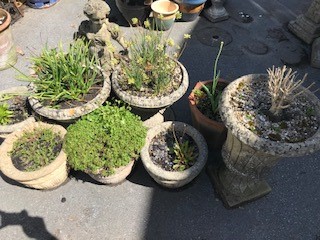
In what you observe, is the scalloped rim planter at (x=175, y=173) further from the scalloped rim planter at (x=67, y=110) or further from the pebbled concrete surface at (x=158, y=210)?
the scalloped rim planter at (x=67, y=110)

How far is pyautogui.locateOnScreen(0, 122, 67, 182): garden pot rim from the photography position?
3.00 meters

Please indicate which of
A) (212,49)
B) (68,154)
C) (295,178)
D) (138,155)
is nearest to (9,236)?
(68,154)

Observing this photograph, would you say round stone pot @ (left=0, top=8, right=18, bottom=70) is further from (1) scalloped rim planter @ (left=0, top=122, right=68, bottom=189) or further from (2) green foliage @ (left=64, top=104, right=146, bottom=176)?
(2) green foliage @ (left=64, top=104, right=146, bottom=176)

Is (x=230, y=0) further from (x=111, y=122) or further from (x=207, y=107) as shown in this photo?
(x=111, y=122)

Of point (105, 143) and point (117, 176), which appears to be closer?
point (105, 143)

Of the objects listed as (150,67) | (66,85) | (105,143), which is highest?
(150,67)

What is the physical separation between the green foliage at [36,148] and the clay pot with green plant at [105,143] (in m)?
0.26

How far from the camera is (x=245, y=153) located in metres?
2.65

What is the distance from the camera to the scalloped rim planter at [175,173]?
302cm

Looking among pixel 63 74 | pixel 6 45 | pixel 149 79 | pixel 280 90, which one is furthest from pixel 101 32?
pixel 6 45

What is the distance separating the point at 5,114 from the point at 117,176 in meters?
1.44

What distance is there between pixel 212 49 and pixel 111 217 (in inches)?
124

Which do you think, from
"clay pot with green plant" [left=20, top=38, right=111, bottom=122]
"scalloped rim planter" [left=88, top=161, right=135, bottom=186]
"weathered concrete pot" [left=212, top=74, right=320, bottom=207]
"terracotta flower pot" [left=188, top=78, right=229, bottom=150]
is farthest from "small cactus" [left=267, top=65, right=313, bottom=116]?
"clay pot with green plant" [left=20, top=38, right=111, bottom=122]

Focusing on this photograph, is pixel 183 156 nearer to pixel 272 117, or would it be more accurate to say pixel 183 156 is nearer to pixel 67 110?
pixel 272 117
